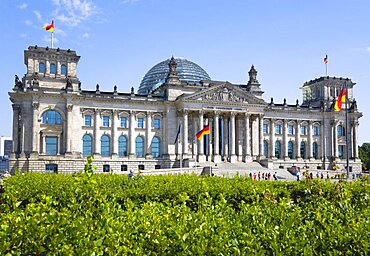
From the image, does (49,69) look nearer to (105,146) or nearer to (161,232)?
(105,146)

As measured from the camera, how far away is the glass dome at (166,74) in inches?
3415

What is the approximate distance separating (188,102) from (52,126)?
24.3 meters

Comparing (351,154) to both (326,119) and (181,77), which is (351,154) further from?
(181,77)

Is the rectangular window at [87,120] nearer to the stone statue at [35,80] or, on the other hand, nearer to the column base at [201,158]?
the stone statue at [35,80]

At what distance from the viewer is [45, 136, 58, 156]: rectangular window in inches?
2562

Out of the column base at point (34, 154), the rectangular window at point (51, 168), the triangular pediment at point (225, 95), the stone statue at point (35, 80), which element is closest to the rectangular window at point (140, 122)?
the triangular pediment at point (225, 95)

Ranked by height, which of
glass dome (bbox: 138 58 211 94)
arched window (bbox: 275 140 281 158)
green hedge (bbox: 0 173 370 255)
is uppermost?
glass dome (bbox: 138 58 211 94)

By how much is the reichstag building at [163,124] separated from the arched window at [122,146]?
22 centimetres

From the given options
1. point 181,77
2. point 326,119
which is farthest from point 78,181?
point 326,119

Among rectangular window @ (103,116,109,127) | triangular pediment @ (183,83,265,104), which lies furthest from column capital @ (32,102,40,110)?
triangular pediment @ (183,83,265,104)

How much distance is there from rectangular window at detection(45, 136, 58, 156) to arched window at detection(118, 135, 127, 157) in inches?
441

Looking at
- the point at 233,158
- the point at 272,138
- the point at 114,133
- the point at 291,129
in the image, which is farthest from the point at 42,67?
the point at 291,129

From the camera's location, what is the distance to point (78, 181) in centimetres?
832

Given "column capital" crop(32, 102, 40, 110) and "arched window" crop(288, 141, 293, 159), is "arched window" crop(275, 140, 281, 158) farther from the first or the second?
"column capital" crop(32, 102, 40, 110)
